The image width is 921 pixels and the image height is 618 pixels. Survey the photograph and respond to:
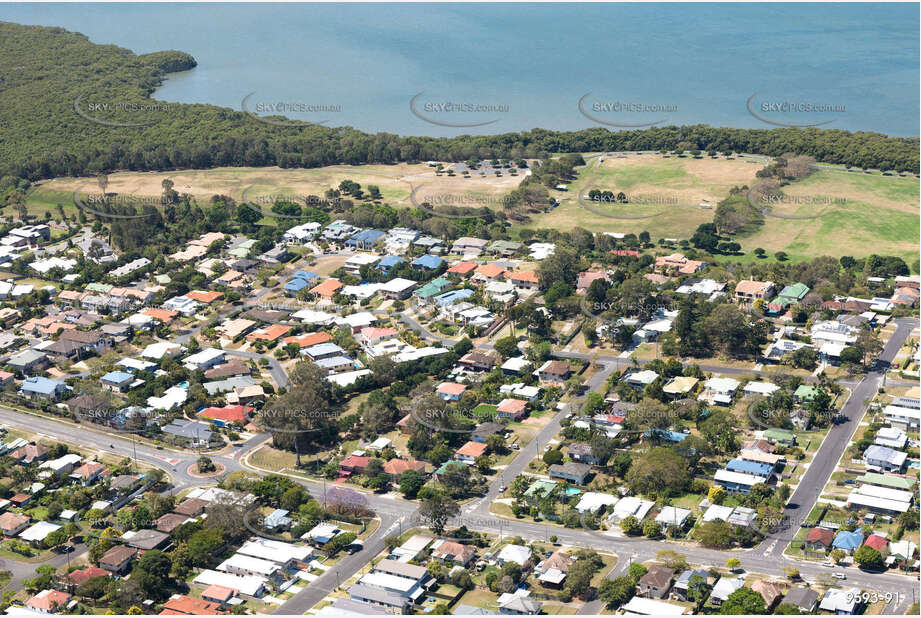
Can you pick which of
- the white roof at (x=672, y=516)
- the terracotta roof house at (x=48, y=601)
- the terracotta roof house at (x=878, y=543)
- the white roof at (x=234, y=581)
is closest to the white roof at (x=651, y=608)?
the white roof at (x=672, y=516)

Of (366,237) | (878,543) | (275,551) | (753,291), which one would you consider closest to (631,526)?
(878,543)

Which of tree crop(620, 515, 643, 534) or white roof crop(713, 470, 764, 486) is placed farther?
white roof crop(713, 470, 764, 486)

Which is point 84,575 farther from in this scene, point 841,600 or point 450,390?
point 841,600

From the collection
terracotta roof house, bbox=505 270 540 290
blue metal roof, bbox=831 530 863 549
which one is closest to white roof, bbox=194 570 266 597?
blue metal roof, bbox=831 530 863 549

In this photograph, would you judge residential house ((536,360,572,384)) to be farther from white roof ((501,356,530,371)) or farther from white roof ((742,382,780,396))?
white roof ((742,382,780,396))

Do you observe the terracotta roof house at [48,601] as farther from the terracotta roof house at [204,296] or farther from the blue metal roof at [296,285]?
the blue metal roof at [296,285]

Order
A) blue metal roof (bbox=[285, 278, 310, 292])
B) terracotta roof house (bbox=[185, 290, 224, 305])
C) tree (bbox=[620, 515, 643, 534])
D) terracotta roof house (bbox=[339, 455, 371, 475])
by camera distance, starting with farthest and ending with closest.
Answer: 1. blue metal roof (bbox=[285, 278, 310, 292])
2. terracotta roof house (bbox=[185, 290, 224, 305])
3. terracotta roof house (bbox=[339, 455, 371, 475])
4. tree (bbox=[620, 515, 643, 534])

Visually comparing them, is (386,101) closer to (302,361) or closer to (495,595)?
(302,361)
